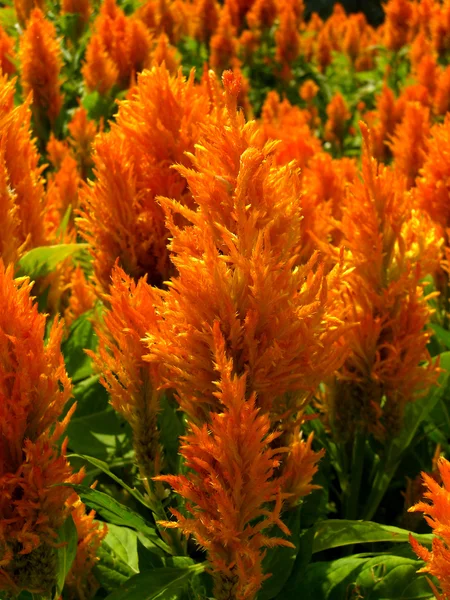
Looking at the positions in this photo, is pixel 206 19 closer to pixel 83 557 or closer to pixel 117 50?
pixel 117 50

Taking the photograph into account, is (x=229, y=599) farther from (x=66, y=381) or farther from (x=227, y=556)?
(x=66, y=381)

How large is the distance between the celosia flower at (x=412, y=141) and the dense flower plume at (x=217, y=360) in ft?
0.05

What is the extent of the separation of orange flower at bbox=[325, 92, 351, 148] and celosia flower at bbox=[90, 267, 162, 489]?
4.55 metres

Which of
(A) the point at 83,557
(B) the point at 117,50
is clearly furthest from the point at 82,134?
(A) the point at 83,557

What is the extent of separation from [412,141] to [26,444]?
247 centimetres

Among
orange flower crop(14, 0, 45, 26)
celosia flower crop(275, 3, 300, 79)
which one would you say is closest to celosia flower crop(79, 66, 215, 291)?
orange flower crop(14, 0, 45, 26)

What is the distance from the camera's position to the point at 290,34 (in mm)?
6723

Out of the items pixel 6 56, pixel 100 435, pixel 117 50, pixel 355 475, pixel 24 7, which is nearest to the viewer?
pixel 355 475

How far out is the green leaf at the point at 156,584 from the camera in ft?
4.95

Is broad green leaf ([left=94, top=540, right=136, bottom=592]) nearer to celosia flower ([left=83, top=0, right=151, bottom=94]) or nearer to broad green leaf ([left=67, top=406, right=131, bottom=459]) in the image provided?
broad green leaf ([left=67, top=406, right=131, bottom=459])

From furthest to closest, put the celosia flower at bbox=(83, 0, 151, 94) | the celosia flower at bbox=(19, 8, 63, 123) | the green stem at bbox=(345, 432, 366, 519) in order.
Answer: the celosia flower at bbox=(83, 0, 151, 94) → the celosia flower at bbox=(19, 8, 63, 123) → the green stem at bbox=(345, 432, 366, 519)

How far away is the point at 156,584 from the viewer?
5.08 ft

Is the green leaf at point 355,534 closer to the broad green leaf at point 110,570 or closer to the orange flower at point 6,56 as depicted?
the broad green leaf at point 110,570

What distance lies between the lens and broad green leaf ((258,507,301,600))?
65.0 inches
